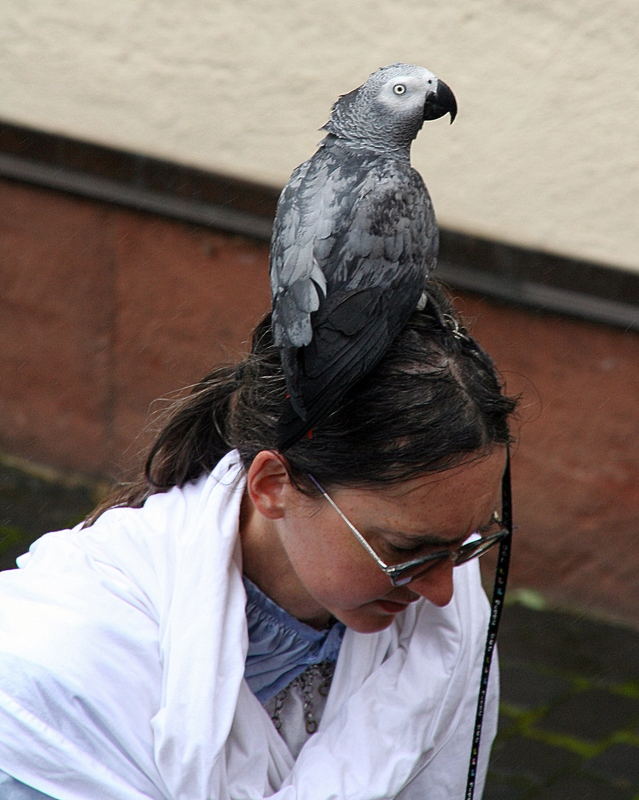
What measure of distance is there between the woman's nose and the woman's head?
192mm

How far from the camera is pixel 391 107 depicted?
6.68 ft

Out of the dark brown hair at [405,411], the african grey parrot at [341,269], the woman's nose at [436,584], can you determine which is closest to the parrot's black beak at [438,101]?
the african grey parrot at [341,269]

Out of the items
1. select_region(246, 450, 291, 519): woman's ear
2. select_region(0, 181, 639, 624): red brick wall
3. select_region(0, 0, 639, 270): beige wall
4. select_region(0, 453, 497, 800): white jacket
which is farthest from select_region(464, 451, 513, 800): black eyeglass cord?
select_region(0, 0, 639, 270): beige wall

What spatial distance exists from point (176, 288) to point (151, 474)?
301cm

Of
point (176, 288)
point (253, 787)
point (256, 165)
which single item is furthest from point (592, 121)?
point (253, 787)

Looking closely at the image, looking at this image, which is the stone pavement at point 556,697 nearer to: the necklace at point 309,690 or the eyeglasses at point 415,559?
the necklace at point 309,690

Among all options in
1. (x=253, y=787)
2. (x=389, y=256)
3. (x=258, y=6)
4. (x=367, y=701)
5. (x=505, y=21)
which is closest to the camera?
(x=389, y=256)

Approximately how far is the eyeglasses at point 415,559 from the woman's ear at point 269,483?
0.23 ft

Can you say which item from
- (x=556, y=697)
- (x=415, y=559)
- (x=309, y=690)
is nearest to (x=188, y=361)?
(x=556, y=697)

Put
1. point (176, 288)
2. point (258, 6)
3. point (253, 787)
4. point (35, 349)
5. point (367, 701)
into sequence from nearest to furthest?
point (253, 787) < point (367, 701) < point (258, 6) < point (176, 288) < point (35, 349)

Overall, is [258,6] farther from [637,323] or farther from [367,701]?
→ [367,701]

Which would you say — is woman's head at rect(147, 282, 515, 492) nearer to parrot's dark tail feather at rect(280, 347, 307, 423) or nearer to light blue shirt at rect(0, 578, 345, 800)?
parrot's dark tail feather at rect(280, 347, 307, 423)

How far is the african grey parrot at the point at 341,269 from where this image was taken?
1.77m

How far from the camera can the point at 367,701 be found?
2.13 metres
